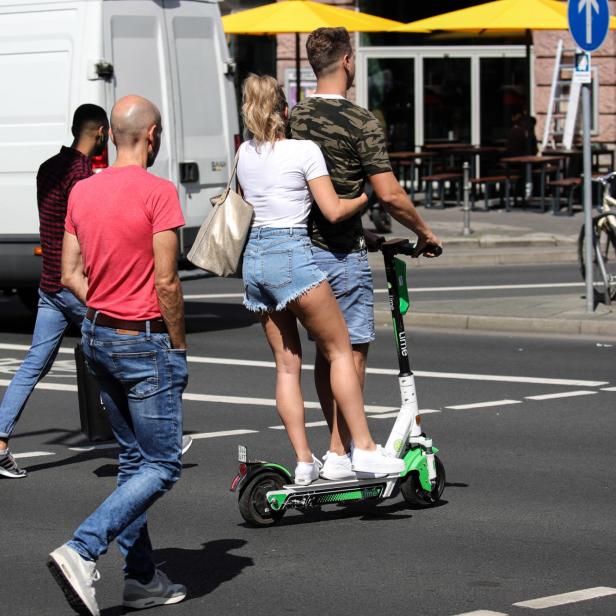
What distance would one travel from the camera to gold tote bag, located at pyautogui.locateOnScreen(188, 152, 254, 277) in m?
6.68

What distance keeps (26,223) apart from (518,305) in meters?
4.47

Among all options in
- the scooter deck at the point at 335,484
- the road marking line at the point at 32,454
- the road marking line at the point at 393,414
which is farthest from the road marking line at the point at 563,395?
the scooter deck at the point at 335,484

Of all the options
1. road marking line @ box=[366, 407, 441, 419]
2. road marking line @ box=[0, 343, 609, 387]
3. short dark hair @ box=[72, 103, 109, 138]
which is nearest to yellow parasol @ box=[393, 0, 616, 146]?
road marking line @ box=[0, 343, 609, 387]

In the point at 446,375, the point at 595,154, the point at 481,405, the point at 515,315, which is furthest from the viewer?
the point at 595,154

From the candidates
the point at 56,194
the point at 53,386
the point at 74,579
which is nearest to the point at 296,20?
the point at 53,386

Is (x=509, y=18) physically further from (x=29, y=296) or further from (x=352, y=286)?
(x=352, y=286)

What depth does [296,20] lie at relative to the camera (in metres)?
23.9

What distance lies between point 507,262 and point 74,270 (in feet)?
46.2

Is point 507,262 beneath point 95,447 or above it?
beneath

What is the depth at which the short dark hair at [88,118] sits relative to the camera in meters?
8.28

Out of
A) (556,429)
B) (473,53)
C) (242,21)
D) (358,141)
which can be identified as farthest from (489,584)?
(473,53)

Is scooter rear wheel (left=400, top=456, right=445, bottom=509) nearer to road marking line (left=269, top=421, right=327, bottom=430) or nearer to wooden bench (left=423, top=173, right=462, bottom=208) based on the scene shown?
road marking line (left=269, top=421, right=327, bottom=430)

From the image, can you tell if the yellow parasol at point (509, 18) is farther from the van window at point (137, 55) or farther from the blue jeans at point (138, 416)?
the blue jeans at point (138, 416)

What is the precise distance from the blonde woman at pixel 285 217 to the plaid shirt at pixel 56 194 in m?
1.91
